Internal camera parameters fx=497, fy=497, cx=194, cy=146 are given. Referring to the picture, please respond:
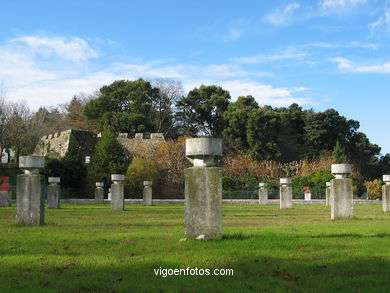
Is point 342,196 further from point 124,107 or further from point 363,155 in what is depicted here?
point 363,155

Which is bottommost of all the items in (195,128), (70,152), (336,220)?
(336,220)

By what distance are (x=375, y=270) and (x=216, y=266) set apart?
2.18m

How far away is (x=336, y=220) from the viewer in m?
16.7

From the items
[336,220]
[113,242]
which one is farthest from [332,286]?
[336,220]

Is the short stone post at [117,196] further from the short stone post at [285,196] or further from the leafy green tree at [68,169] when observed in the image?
the leafy green tree at [68,169]

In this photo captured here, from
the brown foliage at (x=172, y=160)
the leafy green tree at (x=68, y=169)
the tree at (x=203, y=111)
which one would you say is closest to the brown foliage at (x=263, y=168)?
the brown foliage at (x=172, y=160)

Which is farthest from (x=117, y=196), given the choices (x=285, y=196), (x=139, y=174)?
(x=139, y=174)

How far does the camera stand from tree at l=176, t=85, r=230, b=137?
234ft

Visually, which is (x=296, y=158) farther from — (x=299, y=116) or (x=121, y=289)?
(x=121, y=289)

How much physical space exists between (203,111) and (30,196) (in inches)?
2286

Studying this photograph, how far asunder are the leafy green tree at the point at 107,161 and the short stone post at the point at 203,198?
1647 inches

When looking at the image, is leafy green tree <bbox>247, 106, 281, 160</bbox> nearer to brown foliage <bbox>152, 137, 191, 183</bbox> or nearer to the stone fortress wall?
brown foliage <bbox>152, 137, 191, 183</bbox>

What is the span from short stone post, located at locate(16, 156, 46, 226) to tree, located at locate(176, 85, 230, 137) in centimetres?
5663

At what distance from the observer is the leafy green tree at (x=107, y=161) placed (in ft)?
167
